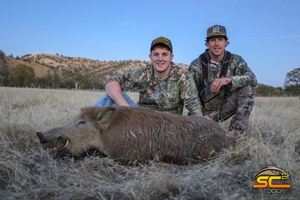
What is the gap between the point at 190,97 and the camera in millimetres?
5328

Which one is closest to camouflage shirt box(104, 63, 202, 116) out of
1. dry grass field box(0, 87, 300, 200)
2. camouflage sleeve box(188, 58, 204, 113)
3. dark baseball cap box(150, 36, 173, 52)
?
dark baseball cap box(150, 36, 173, 52)

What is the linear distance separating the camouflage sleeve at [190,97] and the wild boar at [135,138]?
1154 millimetres

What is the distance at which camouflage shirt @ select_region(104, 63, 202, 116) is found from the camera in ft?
17.8

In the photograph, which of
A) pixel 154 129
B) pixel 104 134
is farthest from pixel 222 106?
pixel 104 134

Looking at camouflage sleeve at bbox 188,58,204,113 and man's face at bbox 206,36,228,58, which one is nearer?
man's face at bbox 206,36,228,58

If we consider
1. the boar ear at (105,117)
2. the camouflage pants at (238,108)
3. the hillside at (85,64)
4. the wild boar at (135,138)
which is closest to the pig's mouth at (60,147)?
the wild boar at (135,138)

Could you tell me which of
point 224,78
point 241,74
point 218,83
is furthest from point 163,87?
point 241,74

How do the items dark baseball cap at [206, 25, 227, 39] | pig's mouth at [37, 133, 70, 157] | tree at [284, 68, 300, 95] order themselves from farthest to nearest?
1. tree at [284, 68, 300, 95]
2. dark baseball cap at [206, 25, 227, 39]
3. pig's mouth at [37, 133, 70, 157]

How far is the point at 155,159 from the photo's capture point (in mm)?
3861

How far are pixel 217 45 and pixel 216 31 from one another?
10.5 inches

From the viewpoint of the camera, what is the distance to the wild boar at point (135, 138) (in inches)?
151

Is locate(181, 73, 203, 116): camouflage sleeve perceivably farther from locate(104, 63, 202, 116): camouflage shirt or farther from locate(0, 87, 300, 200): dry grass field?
locate(0, 87, 300, 200): dry grass field

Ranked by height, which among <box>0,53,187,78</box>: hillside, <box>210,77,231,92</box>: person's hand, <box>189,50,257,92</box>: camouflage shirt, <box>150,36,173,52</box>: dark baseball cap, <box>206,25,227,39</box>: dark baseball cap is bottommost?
<box>210,77,231,92</box>: person's hand

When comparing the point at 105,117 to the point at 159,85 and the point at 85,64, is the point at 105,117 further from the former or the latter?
the point at 85,64
